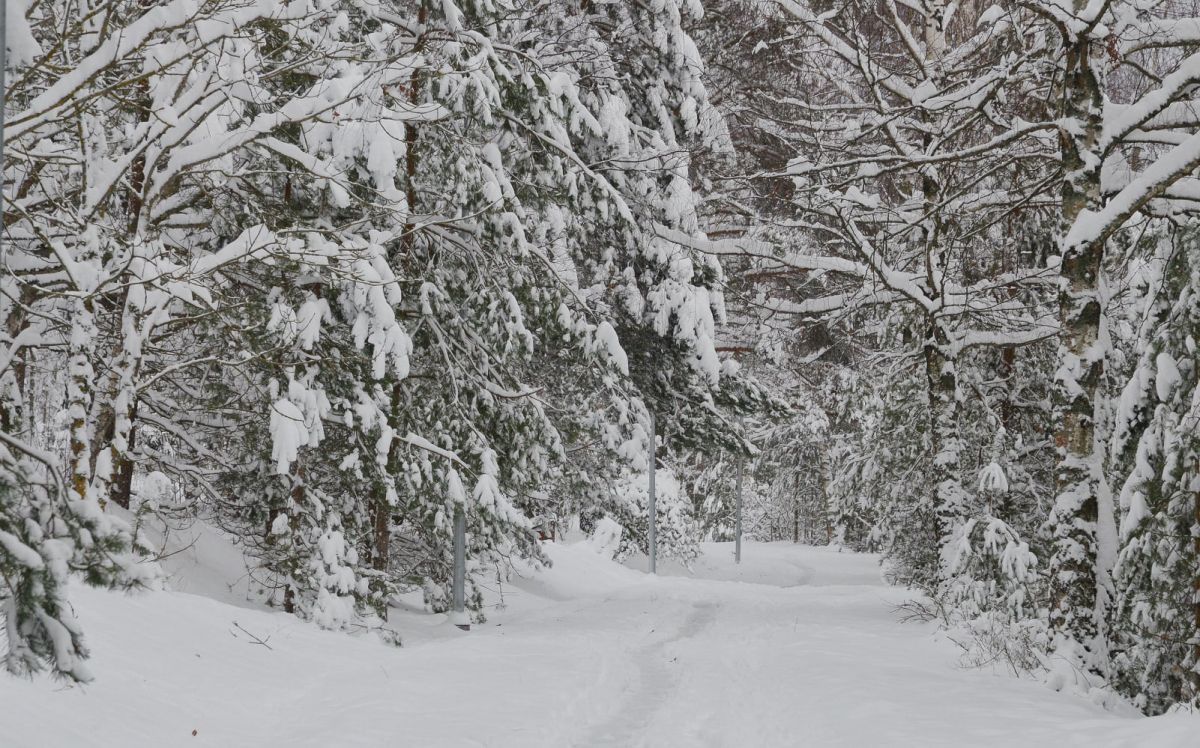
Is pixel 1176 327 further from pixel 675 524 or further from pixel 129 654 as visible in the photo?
pixel 675 524

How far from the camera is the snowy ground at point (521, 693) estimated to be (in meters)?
5.39

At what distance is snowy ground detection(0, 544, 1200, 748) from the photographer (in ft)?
17.7

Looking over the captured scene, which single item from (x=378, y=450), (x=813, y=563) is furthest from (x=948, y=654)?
(x=813, y=563)

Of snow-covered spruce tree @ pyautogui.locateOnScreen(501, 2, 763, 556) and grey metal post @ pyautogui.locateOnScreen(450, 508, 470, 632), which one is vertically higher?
snow-covered spruce tree @ pyautogui.locateOnScreen(501, 2, 763, 556)

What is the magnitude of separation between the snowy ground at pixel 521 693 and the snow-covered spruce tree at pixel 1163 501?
1.77ft

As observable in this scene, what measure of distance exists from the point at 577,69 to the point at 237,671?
9.40 meters

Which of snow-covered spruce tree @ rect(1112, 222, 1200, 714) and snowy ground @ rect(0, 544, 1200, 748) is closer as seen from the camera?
snowy ground @ rect(0, 544, 1200, 748)

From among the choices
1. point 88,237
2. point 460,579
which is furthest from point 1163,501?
point 460,579

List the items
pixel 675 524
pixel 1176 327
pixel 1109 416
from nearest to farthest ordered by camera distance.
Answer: pixel 1176 327 < pixel 1109 416 < pixel 675 524

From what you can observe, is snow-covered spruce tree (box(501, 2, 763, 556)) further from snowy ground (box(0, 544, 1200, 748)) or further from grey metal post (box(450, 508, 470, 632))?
snowy ground (box(0, 544, 1200, 748))

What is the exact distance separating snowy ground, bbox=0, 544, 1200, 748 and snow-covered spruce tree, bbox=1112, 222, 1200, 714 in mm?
540

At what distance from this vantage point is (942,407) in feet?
38.9

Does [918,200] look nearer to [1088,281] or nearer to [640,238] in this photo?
[640,238]

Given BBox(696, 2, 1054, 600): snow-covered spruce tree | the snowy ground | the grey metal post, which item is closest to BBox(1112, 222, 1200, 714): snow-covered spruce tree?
the snowy ground
